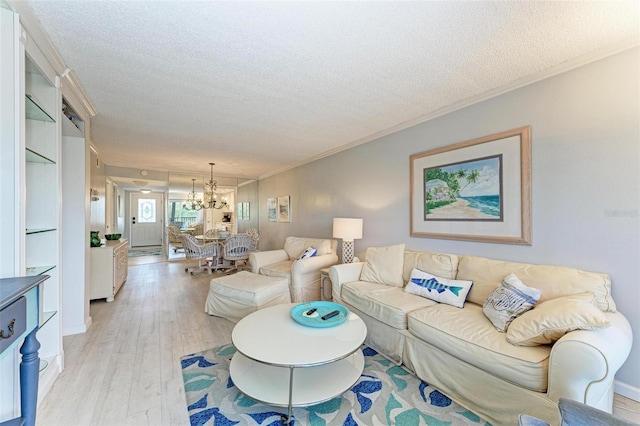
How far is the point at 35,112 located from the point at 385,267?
328cm

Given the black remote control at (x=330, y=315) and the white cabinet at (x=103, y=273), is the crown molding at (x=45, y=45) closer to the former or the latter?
the white cabinet at (x=103, y=273)

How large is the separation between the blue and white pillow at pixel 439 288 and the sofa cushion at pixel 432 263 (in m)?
0.09

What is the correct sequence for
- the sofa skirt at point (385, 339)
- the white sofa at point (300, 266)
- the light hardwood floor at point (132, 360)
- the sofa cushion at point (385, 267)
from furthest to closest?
1. the white sofa at point (300, 266)
2. the sofa cushion at point (385, 267)
3. the sofa skirt at point (385, 339)
4. the light hardwood floor at point (132, 360)

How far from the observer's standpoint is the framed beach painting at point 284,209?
595 cm

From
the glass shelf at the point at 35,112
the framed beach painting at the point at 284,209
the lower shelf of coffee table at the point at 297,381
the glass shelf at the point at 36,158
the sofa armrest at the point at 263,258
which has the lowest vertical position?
the lower shelf of coffee table at the point at 297,381

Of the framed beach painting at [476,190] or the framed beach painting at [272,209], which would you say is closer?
the framed beach painting at [476,190]

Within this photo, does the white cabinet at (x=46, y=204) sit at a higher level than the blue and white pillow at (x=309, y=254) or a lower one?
higher

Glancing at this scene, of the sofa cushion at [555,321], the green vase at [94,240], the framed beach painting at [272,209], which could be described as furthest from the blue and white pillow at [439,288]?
the framed beach painting at [272,209]

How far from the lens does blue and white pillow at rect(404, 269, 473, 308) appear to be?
7.39 ft

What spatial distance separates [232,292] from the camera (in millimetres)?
2994

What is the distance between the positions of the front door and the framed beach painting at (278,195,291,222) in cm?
606

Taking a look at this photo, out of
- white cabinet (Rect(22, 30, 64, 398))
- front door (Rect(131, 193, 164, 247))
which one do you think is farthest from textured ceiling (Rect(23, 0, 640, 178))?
front door (Rect(131, 193, 164, 247))

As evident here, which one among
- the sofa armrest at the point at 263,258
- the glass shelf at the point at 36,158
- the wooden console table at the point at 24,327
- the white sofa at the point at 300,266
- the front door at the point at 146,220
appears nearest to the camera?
the wooden console table at the point at 24,327

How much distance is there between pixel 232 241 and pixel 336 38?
15.0 feet
